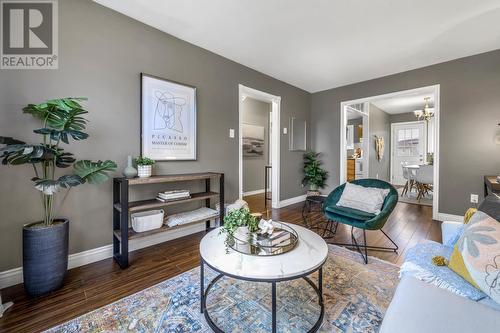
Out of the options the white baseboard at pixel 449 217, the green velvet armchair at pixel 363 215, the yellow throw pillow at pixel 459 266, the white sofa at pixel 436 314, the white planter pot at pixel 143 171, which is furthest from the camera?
the white baseboard at pixel 449 217

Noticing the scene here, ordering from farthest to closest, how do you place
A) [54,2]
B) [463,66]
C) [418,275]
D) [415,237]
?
[463,66] < [415,237] < [54,2] < [418,275]

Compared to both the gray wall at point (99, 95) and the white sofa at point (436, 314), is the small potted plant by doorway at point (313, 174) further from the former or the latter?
the white sofa at point (436, 314)

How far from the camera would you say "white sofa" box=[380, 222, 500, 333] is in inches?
30.9

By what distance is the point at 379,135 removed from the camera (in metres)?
6.77

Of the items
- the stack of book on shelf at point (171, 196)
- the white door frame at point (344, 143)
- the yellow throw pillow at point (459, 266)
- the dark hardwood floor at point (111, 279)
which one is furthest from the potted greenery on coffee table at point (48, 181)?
the white door frame at point (344, 143)

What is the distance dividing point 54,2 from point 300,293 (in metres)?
3.20

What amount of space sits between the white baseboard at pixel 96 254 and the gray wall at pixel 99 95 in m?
0.06

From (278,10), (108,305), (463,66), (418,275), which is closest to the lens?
(418,275)

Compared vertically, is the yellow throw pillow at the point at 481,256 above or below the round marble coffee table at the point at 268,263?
above

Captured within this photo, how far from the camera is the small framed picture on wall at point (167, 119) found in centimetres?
241

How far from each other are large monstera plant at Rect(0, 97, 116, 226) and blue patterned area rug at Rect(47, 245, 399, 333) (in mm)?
925

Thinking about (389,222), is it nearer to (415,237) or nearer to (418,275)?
(415,237)

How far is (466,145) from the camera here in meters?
3.26

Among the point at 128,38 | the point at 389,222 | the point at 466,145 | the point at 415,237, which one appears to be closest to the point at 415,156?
the point at 466,145
